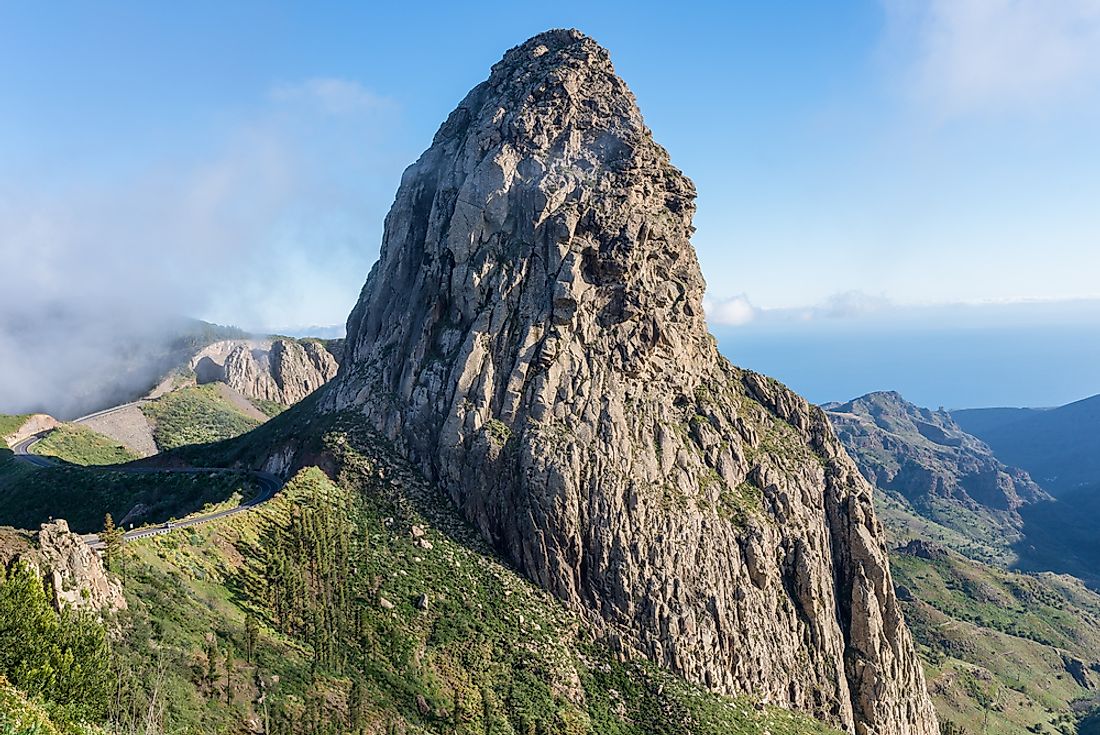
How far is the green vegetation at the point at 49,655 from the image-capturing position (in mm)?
38188

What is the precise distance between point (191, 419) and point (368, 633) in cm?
13408

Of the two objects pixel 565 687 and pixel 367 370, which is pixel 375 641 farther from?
pixel 367 370

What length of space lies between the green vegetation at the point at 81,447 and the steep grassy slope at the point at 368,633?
261 ft

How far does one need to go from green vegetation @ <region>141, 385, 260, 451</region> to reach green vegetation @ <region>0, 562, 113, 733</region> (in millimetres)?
133496

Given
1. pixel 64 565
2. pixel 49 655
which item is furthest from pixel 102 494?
pixel 49 655

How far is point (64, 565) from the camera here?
4747 centimetres

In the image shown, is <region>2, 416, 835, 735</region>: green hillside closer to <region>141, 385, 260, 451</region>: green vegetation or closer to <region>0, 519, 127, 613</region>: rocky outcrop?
<region>0, 519, 127, 613</region>: rocky outcrop

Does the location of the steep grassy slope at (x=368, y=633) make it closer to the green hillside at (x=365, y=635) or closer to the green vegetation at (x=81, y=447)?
the green hillside at (x=365, y=635)

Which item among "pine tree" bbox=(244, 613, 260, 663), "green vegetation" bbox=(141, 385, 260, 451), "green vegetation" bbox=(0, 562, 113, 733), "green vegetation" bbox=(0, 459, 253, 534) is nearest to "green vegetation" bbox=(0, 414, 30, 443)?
"green vegetation" bbox=(141, 385, 260, 451)

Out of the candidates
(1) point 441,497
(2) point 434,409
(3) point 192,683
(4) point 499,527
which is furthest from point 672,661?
(3) point 192,683

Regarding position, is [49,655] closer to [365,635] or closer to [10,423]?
[365,635]

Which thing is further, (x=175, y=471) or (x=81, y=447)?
(x=81, y=447)

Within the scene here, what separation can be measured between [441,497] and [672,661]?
34.1 meters

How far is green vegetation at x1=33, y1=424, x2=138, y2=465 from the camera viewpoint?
140 m
